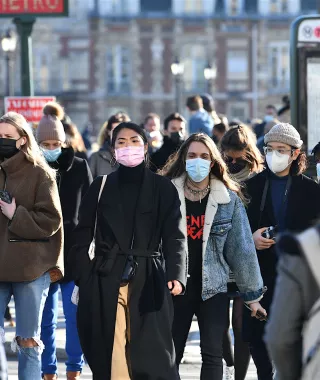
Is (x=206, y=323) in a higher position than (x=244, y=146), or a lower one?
lower

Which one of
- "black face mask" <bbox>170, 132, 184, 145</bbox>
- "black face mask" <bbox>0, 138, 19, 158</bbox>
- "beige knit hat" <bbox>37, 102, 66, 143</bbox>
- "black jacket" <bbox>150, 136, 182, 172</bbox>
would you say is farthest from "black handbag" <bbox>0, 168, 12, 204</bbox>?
"black face mask" <bbox>170, 132, 184, 145</bbox>

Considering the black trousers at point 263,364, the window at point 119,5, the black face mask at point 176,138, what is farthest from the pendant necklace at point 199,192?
the window at point 119,5

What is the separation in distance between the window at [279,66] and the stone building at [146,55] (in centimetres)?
5

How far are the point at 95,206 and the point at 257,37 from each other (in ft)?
188

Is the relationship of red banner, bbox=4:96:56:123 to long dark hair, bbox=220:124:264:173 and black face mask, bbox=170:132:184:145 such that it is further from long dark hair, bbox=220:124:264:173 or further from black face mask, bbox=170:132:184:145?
long dark hair, bbox=220:124:264:173

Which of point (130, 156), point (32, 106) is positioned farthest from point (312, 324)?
point (32, 106)

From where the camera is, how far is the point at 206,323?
7094mm

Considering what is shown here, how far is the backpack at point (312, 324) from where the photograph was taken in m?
3.96

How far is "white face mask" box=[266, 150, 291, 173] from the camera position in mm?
7449

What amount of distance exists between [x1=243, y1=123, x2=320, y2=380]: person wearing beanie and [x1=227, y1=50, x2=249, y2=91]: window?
55434mm

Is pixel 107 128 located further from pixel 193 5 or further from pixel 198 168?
Answer: pixel 193 5

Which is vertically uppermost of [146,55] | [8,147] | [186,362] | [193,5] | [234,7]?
[193,5]

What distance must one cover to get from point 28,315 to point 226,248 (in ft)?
4.18

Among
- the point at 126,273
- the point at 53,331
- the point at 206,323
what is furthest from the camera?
the point at 53,331
